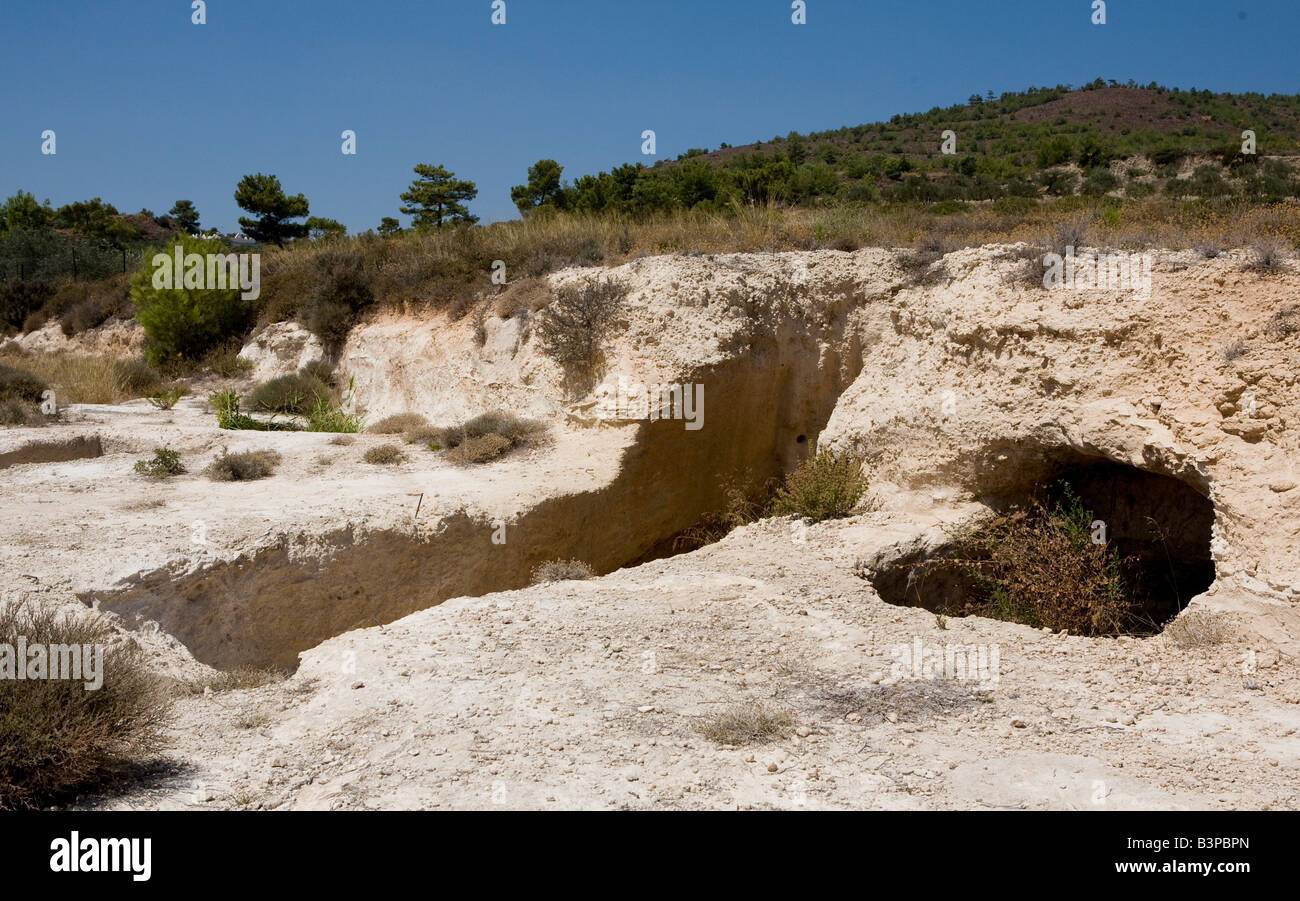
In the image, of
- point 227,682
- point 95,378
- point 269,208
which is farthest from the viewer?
point 269,208

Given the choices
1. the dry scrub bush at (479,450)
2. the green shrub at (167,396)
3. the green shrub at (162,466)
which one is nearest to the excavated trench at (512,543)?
the dry scrub bush at (479,450)

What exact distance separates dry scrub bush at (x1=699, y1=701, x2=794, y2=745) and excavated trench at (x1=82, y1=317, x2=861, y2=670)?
3994mm

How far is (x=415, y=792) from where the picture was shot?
3711 millimetres

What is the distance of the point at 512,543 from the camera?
327 inches

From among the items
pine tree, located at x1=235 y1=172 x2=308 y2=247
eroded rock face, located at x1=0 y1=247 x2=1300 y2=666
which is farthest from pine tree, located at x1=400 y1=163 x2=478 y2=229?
eroded rock face, located at x1=0 y1=247 x2=1300 y2=666

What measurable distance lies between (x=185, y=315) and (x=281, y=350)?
87.6 inches

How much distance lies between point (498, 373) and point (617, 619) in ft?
19.4

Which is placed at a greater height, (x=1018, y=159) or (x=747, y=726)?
(x=1018, y=159)

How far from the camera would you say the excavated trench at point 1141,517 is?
830cm

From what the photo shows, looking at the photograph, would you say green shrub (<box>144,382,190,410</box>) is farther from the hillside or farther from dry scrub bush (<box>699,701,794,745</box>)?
dry scrub bush (<box>699,701,794,745</box>)

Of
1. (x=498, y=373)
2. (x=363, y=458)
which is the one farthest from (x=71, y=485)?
(x=498, y=373)

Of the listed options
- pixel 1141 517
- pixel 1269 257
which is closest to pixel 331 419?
pixel 1141 517

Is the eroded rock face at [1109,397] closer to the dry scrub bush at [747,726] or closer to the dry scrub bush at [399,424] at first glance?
the dry scrub bush at [747,726]

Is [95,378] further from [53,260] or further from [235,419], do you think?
[53,260]
